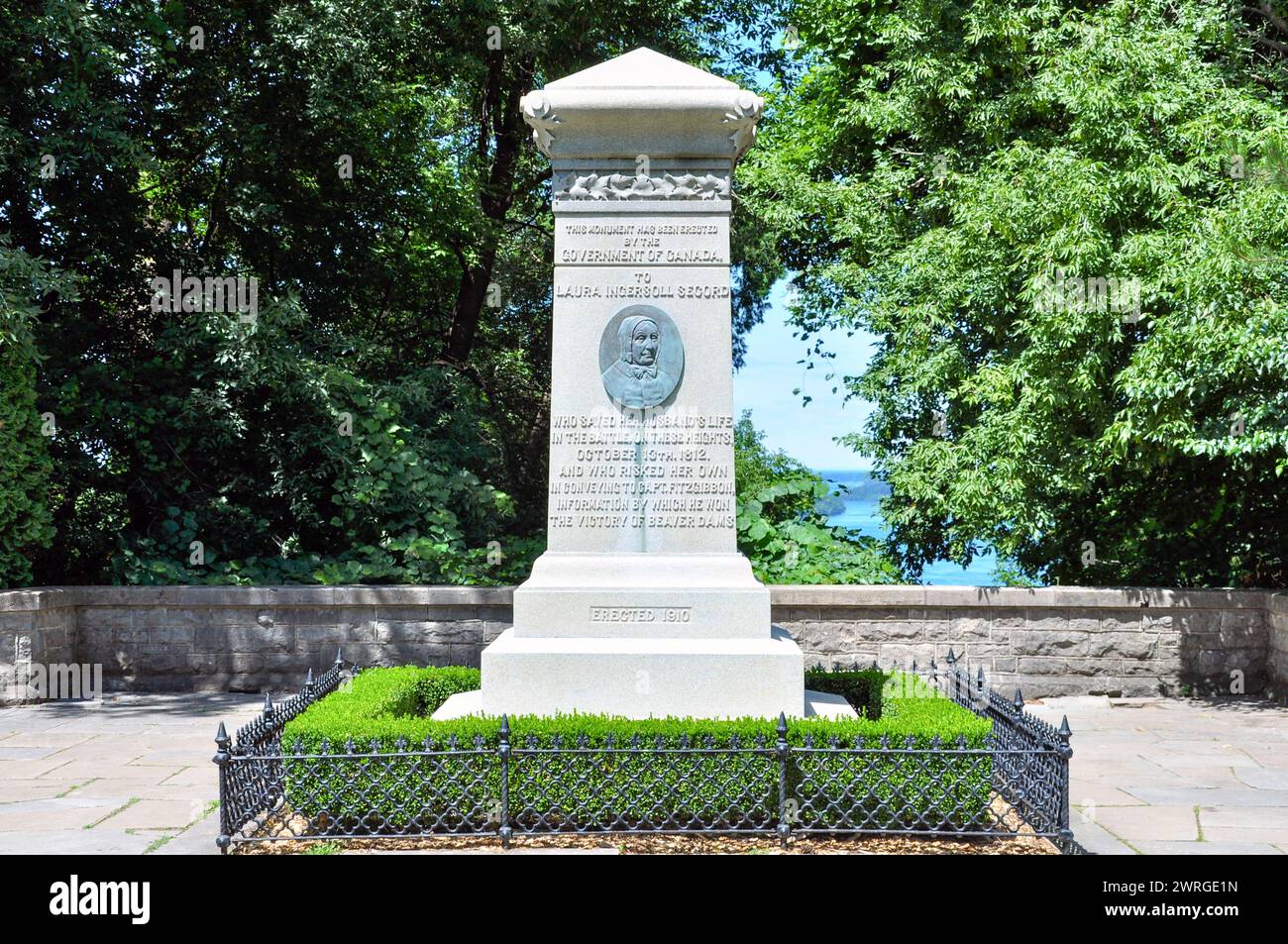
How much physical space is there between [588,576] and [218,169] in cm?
914

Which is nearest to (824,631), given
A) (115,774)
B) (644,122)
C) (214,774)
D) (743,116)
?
(743,116)

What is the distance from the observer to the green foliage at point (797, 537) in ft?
43.1

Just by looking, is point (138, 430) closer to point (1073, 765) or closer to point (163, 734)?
point (163, 734)

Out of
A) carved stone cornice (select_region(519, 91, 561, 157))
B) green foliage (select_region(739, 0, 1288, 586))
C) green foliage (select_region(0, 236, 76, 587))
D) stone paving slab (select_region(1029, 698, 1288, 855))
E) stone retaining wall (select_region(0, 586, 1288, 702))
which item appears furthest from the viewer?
stone retaining wall (select_region(0, 586, 1288, 702))

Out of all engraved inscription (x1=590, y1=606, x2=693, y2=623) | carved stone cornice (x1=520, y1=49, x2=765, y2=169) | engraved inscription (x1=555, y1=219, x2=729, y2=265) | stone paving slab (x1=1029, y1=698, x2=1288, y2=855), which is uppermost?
carved stone cornice (x1=520, y1=49, x2=765, y2=169)

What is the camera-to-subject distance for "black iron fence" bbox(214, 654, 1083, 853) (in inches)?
254

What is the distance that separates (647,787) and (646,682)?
1.04 m

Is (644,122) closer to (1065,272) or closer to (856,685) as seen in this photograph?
(856,685)

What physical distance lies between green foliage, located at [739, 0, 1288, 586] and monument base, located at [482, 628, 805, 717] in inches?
192

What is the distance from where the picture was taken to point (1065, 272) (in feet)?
35.9

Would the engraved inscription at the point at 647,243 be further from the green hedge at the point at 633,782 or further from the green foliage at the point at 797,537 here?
the green foliage at the point at 797,537

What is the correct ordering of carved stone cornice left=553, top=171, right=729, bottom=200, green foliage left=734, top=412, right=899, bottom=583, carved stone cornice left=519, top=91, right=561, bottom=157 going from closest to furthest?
carved stone cornice left=519, top=91, right=561, bottom=157
carved stone cornice left=553, top=171, right=729, bottom=200
green foliage left=734, top=412, right=899, bottom=583

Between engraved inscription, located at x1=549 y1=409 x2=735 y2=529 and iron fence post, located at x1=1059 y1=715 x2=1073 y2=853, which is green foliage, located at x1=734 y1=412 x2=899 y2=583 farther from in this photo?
iron fence post, located at x1=1059 y1=715 x2=1073 y2=853

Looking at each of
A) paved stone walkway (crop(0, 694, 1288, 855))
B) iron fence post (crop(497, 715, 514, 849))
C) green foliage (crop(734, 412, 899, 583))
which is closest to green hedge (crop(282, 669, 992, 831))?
iron fence post (crop(497, 715, 514, 849))
